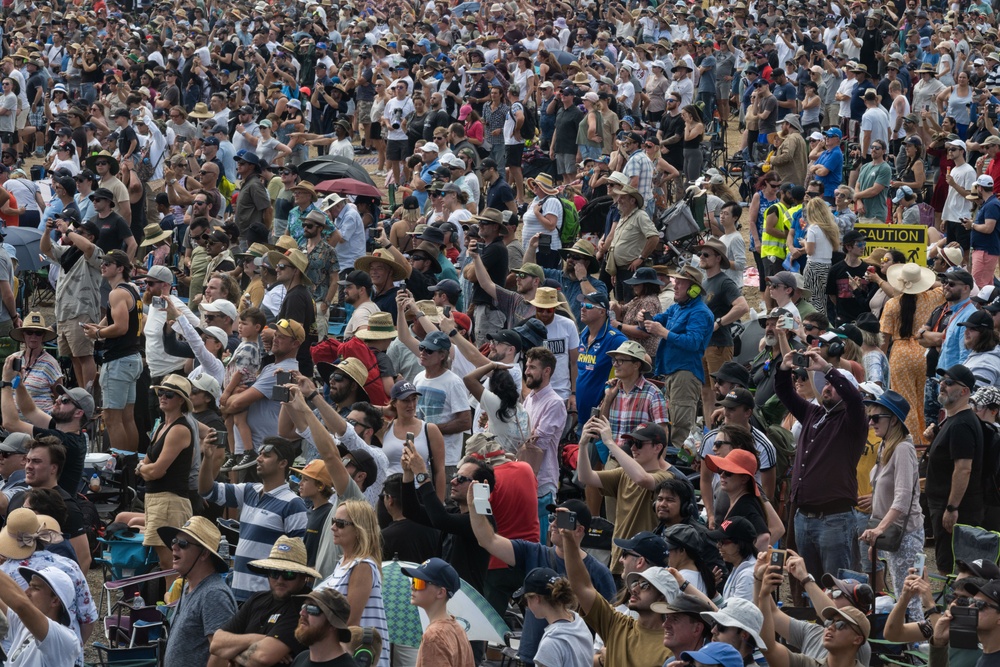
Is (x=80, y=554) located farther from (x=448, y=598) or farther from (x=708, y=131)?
(x=708, y=131)

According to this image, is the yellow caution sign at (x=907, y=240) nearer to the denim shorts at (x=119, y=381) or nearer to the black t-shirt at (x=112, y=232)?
the denim shorts at (x=119, y=381)

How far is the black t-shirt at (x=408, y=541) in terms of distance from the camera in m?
7.36

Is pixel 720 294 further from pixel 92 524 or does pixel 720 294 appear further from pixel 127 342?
pixel 92 524

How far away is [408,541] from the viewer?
736 cm

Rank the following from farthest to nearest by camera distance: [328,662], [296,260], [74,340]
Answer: [74,340] < [296,260] < [328,662]

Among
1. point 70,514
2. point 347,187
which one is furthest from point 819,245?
point 70,514

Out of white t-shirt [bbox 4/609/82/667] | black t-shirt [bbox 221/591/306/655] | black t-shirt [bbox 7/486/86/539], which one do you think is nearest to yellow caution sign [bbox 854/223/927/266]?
black t-shirt [bbox 7/486/86/539]

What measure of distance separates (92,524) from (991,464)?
5.43 m

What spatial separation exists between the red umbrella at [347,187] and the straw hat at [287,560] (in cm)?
854

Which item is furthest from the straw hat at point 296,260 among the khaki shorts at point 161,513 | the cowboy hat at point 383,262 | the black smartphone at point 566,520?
the black smartphone at point 566,520

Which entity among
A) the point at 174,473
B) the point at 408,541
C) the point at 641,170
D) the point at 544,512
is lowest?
the point at 544,512

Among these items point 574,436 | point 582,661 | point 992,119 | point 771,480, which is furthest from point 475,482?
point 992,119

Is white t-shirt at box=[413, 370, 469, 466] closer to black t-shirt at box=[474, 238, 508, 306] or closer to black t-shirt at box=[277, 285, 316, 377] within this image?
black t-shirt at box=[277, 285, 316, 377]

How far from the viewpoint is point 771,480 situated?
8.55m
